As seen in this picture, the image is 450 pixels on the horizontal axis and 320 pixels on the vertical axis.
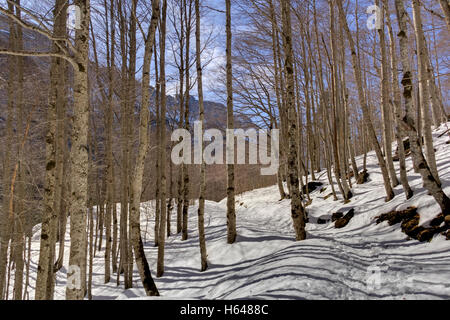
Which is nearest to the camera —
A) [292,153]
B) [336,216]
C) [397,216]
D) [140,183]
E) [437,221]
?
[437,221]

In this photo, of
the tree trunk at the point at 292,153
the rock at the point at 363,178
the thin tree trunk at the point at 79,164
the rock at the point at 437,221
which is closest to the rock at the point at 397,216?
the rock at the point at 437,221

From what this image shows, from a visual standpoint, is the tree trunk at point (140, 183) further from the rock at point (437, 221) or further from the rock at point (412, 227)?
the rock at point (437, 221)

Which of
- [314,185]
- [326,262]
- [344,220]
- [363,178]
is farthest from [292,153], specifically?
[314,185]

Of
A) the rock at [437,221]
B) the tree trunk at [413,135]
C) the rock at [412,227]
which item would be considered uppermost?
the tree trunk at [413,135]

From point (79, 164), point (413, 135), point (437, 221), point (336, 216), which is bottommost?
point (336, 216)

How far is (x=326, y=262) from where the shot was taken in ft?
15.0

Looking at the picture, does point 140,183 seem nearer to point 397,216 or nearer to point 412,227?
point 412,227

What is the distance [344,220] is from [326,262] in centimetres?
466

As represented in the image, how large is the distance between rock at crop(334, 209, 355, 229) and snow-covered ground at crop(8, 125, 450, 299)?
0.66 feet

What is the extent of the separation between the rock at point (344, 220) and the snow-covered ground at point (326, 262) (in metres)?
0.20

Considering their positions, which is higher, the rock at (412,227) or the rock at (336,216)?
the rock at (412,227)

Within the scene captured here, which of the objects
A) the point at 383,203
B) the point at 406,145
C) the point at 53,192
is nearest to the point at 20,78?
the point at 53,192

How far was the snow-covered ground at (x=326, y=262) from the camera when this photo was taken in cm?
355
